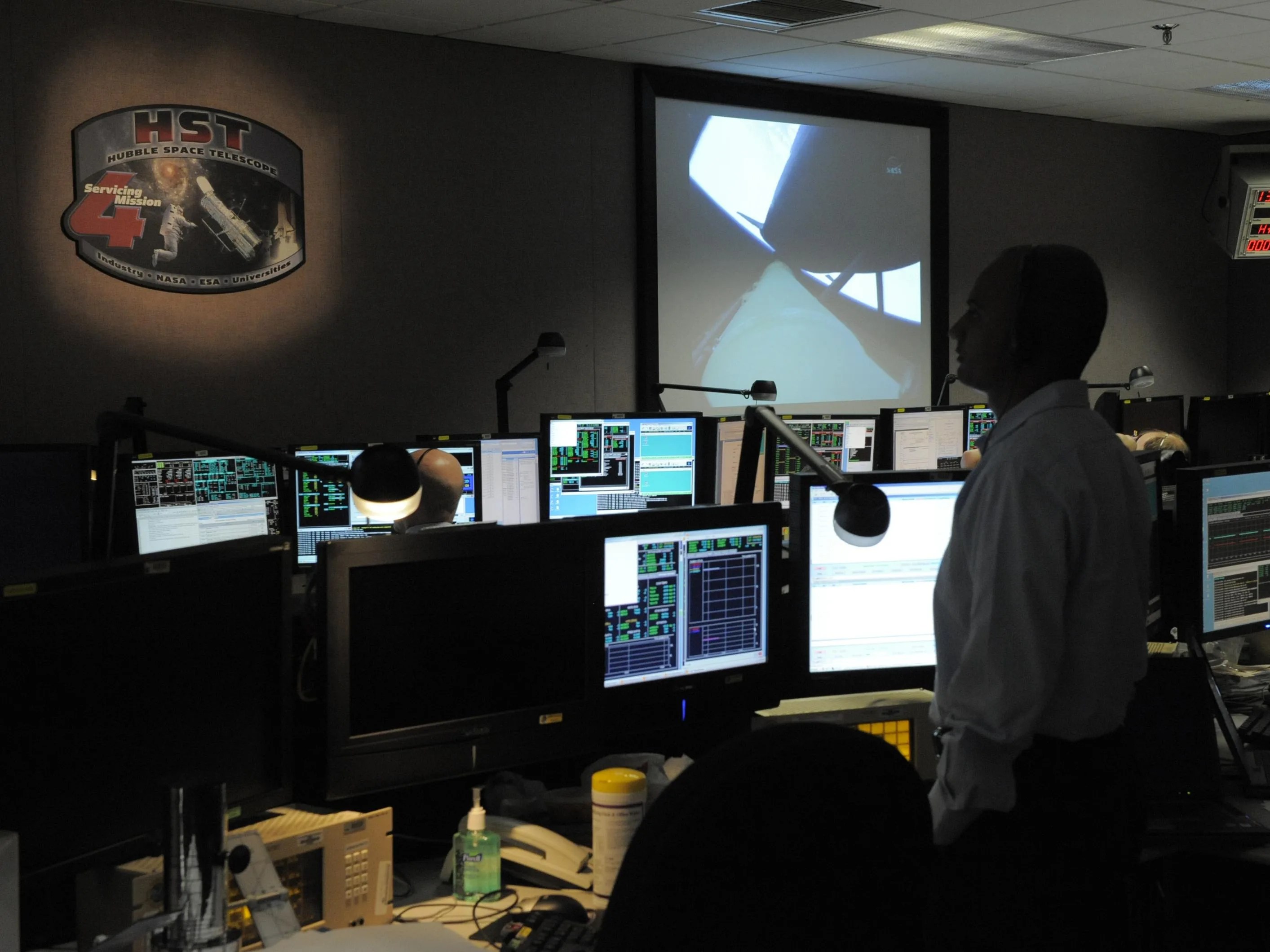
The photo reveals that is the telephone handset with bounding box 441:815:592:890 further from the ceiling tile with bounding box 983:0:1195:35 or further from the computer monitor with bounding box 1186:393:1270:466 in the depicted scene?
the computer monitor with bounding box 1186:393:1270:466

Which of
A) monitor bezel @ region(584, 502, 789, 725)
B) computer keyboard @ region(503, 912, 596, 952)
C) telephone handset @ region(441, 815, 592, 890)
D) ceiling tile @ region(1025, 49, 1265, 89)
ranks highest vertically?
ceiling tile @ region(1025, 49, 1265, 89)

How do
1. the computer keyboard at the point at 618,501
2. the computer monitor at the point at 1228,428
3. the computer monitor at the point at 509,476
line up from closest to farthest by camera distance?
the computer monitor at the point at 509,476, the computer keyboard at the point at 618,501, the computer monitor at the point at 1228,428

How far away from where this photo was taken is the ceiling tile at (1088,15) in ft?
17.7

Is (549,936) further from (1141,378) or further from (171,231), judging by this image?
(1141,378)

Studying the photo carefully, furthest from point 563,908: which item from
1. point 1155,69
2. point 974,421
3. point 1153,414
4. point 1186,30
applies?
point 1155,69

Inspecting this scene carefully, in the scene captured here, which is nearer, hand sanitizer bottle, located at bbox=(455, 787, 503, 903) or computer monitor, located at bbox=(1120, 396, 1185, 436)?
hand sanitizer bottle, located at bbox=(455, 787, 503, 903)

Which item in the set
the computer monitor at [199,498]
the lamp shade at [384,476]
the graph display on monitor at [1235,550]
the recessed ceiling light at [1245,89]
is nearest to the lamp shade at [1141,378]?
the recessed ceiling light at [1245,89]

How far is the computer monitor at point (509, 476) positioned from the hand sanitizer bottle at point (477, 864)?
2.95 metres

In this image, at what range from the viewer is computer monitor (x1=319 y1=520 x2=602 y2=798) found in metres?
1.87

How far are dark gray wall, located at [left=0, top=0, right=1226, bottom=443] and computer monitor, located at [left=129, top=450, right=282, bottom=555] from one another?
91 centimetres

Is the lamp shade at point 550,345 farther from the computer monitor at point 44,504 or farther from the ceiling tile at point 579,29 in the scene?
the computer monitor at point 44,504

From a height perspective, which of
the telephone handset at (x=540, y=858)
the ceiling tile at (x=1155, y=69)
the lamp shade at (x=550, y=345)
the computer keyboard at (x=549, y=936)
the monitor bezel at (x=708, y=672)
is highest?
the ceiling tile at (x=1155, y=69)

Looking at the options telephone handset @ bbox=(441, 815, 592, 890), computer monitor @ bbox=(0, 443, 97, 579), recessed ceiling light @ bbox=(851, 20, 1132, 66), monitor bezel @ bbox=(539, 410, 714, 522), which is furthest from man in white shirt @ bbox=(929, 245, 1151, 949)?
recessed ceiling light @ bbox=(851, 20, 1132, 66)

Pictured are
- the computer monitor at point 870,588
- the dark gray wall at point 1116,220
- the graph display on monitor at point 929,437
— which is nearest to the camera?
the computer monitor at point 870,588
